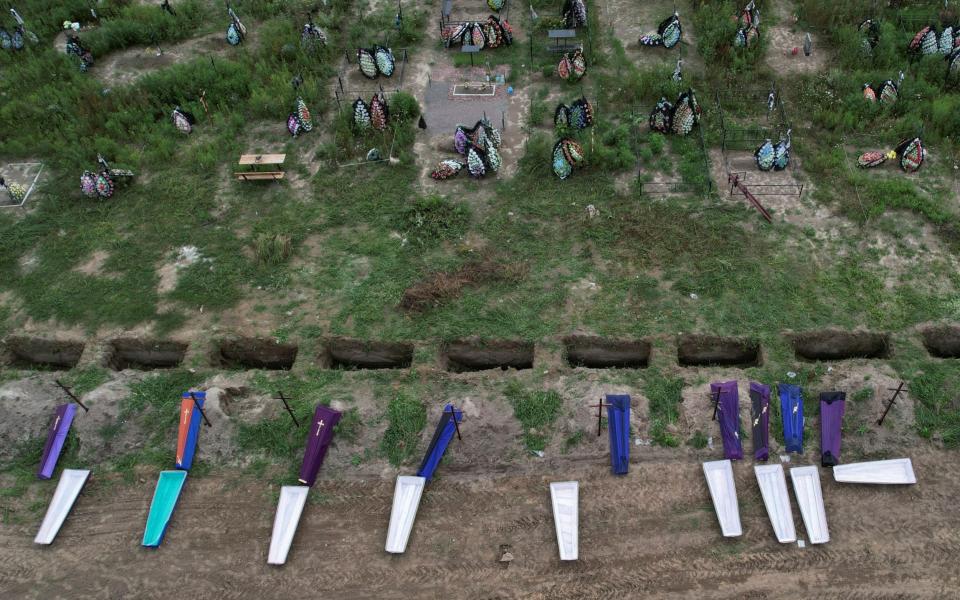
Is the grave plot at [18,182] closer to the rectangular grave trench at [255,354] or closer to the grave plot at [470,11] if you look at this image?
the rectangular grave trench at [255,354]

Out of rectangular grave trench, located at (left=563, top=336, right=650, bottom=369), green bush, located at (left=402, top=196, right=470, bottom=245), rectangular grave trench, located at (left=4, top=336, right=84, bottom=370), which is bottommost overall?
rectangular grave trench, located at (left=4, top=336, right=84, bottom=370)

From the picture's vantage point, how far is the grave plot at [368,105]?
26.0m

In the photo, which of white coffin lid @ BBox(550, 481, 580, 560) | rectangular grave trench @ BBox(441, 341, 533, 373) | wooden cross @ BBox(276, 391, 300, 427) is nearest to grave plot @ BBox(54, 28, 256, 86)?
wooden cross @ BBox(276, 391, 300, 427)

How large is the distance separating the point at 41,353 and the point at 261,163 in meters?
10.2

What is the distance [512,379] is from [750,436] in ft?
21.7

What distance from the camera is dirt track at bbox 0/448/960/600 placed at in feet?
49.1

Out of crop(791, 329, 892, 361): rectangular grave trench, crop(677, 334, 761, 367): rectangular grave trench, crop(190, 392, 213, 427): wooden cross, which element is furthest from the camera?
crop(677, 334, 761, 367): rectangular grave trench

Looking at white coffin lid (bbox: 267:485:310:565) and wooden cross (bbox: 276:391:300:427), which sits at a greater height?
wooden cross (bbox: 276:391:300:427)

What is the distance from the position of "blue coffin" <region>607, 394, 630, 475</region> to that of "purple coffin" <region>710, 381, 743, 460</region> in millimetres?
2461

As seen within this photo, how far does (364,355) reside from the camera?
20141 mm

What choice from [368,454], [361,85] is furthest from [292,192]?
[368,454]

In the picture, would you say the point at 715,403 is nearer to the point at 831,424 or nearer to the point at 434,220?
the point at 831,424

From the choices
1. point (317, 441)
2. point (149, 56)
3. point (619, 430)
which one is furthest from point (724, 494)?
point (149, 56)

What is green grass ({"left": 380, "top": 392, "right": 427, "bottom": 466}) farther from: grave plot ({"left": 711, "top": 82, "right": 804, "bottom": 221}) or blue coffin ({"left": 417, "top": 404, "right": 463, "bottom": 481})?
grave plot ({"left": 711, "top": 82, "right": 804, "bottom": 221})
